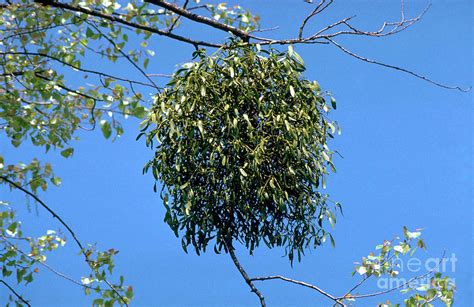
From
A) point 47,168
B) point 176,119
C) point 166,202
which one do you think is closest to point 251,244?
point 166,202

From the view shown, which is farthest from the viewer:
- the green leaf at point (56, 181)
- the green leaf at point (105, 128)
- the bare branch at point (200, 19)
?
the bare branch at point (200, 19)

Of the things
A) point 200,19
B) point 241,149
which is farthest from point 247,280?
point 200,19

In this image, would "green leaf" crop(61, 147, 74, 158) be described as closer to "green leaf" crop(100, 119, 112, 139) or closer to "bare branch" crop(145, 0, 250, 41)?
"green leaf" crop(100, 119, 112, 139)

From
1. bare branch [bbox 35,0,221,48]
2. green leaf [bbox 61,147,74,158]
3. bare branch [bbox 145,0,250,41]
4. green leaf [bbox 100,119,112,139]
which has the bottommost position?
green leaf [bbox 100,119,112,139]

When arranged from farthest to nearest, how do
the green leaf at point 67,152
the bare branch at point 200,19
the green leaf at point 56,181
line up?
the bare branch at point 200,19 → the green leaf at point 56,181 → the green leaf at point 67,152

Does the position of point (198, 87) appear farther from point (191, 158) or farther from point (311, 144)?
point (311, 144)

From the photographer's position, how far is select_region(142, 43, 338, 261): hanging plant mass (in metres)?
2.74

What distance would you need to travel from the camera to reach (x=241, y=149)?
2.75m

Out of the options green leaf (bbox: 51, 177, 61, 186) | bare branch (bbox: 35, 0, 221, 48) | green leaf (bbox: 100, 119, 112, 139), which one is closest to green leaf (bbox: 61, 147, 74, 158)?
green leaf (bbox: 51, 177, 61, 186)

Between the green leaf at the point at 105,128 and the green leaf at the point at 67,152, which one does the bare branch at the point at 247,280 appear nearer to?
the green leaf at the point at 67,152

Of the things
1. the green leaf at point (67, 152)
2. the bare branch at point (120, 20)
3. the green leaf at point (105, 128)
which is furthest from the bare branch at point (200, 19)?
the green leaf at point (105, 128)

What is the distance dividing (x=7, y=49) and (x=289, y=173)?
119 centimetres

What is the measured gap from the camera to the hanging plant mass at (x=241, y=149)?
2.74 m

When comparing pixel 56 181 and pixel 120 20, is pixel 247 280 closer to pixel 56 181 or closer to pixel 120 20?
pixel 56 181
